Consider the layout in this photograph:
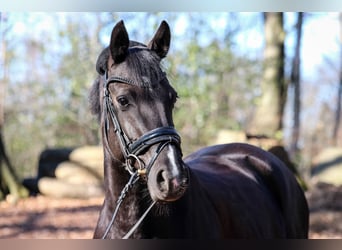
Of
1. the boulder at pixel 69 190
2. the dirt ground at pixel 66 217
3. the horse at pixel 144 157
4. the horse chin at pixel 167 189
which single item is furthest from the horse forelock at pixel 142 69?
the boulder at pixel 69 190

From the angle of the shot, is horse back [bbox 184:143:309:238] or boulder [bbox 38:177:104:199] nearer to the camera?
horse back [bbox 184:143:309:238]

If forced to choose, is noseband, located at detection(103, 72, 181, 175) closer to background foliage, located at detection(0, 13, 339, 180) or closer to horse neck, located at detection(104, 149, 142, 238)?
horse neck, located at detection(104, 149, 142, 238)

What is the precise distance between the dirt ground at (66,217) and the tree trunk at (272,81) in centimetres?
137

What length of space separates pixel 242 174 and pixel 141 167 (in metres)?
1.22

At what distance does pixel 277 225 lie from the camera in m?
3.09

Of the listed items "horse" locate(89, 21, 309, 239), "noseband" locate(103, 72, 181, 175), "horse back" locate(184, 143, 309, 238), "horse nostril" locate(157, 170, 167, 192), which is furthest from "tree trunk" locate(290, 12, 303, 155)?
"horse nostril" locate(157, 170, 167, 192)

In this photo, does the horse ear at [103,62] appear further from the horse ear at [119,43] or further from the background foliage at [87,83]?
the background foliage at [87,83]

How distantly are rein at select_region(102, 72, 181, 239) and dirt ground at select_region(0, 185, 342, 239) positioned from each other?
3953mm

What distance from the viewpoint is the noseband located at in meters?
1.94

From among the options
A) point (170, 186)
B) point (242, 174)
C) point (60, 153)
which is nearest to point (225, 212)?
point (242, 174)

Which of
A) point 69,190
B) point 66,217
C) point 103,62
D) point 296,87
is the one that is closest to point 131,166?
point 103,62

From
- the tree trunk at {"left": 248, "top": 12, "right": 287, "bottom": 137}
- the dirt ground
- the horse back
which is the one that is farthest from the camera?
the tree trunk at {"left": 248, "top": 12, "right": 287, "bottom": 137}

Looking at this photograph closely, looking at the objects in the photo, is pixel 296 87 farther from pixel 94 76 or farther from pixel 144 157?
pixel 144 157

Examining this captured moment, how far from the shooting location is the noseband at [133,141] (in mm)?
1939
